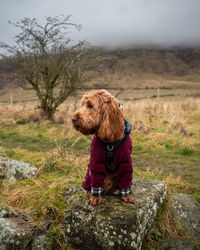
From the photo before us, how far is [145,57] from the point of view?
180m

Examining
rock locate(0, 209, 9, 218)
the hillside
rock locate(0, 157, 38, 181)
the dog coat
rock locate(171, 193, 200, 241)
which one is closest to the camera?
the dog coat

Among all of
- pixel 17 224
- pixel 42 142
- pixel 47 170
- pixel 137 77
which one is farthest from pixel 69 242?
pixel 137 77

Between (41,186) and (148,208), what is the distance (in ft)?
6.74

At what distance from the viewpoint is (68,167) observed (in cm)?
529

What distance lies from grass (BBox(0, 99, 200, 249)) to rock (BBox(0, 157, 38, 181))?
0.23m

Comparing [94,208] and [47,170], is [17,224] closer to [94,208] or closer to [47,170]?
[94,208]

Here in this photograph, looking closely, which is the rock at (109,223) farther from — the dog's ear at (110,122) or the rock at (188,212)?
the dog's ear at (110,122)

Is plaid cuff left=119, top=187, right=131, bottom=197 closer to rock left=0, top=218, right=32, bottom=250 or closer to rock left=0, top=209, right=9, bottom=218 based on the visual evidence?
rock left=0, top=218, right=32, bottom=250

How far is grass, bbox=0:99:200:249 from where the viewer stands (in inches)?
125

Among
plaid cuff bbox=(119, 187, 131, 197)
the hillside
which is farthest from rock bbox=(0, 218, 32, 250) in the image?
the hillside

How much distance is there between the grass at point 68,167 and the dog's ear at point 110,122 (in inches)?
59.1

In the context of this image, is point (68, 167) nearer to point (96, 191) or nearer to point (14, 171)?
point (14, 171)

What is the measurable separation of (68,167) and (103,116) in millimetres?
3176

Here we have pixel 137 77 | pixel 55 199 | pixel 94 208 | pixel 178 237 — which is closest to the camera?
pixel 94 208
